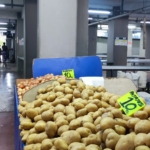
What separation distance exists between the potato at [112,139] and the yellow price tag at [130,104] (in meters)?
0.33

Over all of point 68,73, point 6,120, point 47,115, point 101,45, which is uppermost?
point 101,45

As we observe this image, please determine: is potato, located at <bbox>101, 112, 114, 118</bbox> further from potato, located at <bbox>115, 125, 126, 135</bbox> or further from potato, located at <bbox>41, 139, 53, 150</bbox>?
potato, located at <bbox>41, 139, 53, 150</bbox>

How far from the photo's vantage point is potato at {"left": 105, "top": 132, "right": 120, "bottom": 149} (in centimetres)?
118

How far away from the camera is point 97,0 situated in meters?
10.2

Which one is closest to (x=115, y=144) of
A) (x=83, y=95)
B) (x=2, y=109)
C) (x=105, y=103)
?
(x=105, y=103)

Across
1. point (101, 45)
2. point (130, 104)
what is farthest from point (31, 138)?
point (101, 45)

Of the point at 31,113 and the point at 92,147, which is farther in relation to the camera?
the point at 31,113

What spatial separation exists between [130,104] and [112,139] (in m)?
0.42

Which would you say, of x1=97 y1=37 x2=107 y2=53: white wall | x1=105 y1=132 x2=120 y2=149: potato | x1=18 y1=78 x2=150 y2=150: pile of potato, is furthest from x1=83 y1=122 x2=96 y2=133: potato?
x1=97 y1=37 x2=107 y2=53: white wall

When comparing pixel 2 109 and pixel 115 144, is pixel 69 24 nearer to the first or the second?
pixel 2 109

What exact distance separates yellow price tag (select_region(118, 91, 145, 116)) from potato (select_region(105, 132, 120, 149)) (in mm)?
325

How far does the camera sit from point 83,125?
142 centimetres

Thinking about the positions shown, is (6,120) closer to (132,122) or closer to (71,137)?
(71,137)

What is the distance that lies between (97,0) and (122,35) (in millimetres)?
1752
